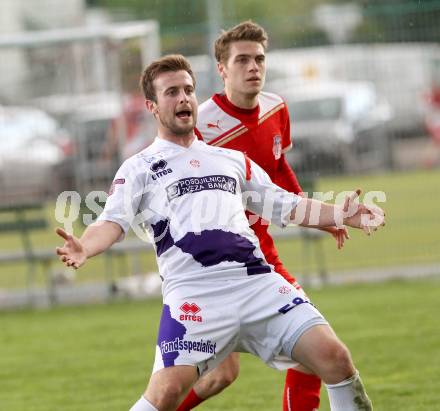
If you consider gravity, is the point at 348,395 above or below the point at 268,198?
below

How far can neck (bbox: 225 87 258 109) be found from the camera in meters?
6.65

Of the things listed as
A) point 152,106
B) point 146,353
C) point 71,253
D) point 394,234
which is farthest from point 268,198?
point 394,234

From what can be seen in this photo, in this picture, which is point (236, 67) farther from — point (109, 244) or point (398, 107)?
point (398, 107)

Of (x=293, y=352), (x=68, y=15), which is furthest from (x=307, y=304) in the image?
(x=68, y=15)

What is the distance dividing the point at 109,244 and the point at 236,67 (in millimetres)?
1668

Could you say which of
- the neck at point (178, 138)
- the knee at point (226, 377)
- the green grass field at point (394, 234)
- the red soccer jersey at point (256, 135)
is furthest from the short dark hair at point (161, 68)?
the green grass field at point (394, 234)

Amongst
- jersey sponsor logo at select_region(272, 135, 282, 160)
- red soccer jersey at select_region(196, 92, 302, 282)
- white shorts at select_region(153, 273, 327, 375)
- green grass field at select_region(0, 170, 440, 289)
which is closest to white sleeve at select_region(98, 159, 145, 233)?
white shorts at select_region(153, 273, 327, 375)

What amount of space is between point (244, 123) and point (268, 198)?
3.19ft

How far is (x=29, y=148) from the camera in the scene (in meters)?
13.9

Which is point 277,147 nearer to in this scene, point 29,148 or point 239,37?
point 239,37

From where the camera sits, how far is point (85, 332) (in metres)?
11.3

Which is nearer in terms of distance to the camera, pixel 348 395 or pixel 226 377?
pixel 348 395

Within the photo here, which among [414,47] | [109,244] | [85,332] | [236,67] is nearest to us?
[109,244]

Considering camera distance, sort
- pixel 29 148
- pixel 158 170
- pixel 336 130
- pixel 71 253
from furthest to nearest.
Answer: pixel 336 130, pixel 29 148, pixel 158 170, pixel 71 253
